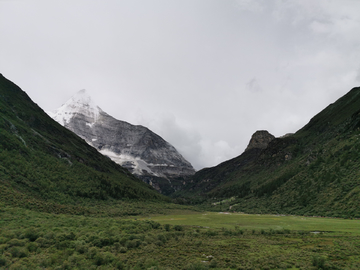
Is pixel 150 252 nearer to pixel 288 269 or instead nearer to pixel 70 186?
pixel 288 269

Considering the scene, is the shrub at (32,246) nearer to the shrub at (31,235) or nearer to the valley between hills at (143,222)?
the valley between hills at (143,222)

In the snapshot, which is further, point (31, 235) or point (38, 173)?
point (38, 173)

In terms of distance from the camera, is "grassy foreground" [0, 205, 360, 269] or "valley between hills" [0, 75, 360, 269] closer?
"grassy foreground" [0, 205, 360, 269]

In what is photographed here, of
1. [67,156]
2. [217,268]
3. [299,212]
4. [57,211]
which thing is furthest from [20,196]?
[299,212]

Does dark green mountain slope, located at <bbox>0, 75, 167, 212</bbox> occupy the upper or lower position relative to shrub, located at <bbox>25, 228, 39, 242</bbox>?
upper

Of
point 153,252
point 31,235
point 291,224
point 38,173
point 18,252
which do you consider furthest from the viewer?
point 38,173

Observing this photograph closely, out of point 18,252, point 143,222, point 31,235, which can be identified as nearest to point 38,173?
point 143,222

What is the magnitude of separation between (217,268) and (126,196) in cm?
11097

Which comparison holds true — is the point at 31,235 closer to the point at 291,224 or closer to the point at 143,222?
the point at 143,222

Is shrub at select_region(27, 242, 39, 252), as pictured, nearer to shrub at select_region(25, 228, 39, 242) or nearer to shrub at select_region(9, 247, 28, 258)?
shrub at select_region(9, 247, 28, 258)

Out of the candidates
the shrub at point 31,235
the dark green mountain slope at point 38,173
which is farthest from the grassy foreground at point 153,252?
the dark green mountain slope at point 38,173

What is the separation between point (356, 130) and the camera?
99.4m

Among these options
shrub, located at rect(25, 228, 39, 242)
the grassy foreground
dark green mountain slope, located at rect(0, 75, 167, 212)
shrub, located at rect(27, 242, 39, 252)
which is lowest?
the grassy foreground

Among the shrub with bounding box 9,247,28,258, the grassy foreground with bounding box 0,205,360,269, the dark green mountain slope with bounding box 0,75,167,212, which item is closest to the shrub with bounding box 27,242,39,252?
the grassy foreground with bounding box 0,205,360,269
